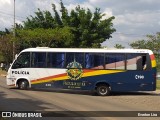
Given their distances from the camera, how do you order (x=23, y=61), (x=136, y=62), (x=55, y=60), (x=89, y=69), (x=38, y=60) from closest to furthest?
1. (x=136, y=62)
2. (x=89, y=69)
3. (x=55, y=60)
4. (x=38, y=60)
5. (x=23, y=61)

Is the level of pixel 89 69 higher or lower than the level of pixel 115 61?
lower

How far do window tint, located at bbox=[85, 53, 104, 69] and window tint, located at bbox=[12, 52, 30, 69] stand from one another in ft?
12.0

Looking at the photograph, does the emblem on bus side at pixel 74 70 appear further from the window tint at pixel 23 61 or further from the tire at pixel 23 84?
the tire at pixel 23 84

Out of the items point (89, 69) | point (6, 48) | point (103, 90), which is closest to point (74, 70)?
point (89, 69)

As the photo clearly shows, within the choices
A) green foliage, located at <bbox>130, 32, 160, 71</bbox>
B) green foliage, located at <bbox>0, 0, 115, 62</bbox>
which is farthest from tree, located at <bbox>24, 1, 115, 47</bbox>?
green foliage, located at <bbox>130, 32, 160, 71</bbox>

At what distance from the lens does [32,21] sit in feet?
171

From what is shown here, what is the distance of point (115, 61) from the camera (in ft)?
72.6

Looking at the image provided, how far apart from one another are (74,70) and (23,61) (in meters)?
3.33

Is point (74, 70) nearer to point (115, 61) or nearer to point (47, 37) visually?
point (115, 61)

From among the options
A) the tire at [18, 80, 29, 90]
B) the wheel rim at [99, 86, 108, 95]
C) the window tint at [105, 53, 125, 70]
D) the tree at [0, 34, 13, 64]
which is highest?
the tree at [0, 34, 13, 64]

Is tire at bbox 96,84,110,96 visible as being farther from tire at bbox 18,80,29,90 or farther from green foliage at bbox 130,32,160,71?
green foliage at bbox 130,32,160,71

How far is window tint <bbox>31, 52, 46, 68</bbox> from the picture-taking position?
23.1 meters

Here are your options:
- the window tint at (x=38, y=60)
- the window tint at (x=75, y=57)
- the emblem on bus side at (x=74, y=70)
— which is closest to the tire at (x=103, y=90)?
the emblem on bus side at (x=74, y=70)

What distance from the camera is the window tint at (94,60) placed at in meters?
22.3
